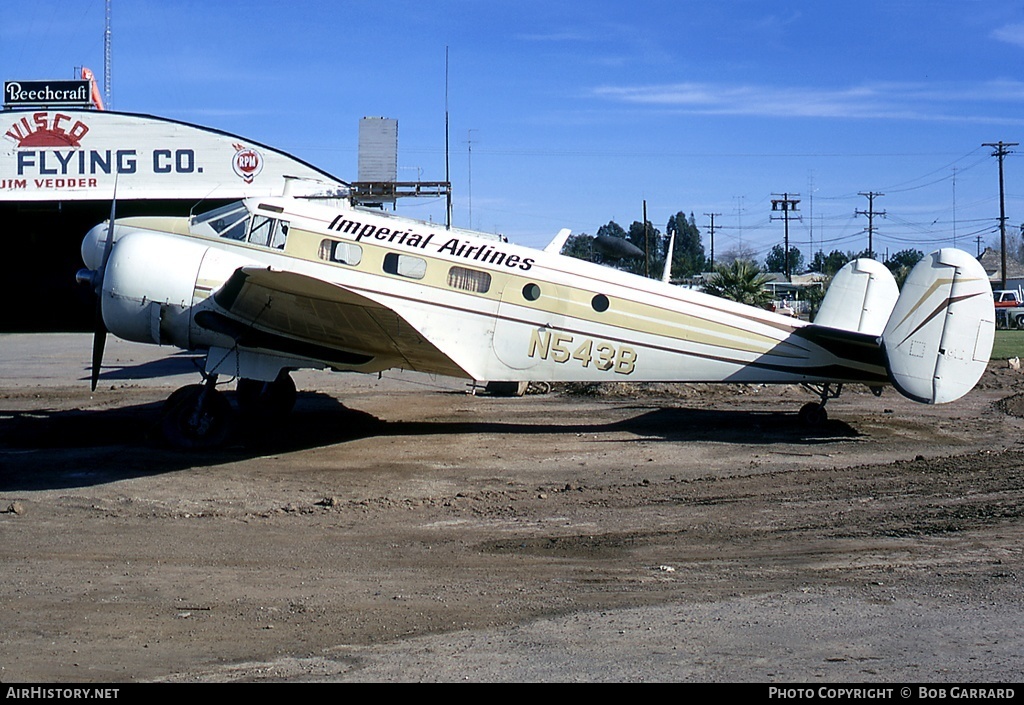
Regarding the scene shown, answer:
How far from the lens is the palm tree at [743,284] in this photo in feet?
84.5

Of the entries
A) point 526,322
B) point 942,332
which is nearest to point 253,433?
point 526,322

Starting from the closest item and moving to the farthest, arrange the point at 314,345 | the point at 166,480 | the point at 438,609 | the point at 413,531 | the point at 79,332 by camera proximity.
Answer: the point at 438,609, the point at 413,531, the point at 166,480, the point at 314,345, the point at 79,332

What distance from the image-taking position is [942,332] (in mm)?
11719

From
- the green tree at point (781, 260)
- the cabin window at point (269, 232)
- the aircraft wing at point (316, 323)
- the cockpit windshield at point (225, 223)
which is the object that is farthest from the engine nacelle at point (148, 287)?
the green tree at point (781, 260)

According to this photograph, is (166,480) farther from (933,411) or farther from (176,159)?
(176,159)

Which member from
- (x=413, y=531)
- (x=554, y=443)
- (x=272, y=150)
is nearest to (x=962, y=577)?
(x=413, y=531)

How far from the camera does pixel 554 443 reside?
12742 mm

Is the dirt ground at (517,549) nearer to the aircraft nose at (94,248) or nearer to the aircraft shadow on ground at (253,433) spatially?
the aircraft shadow on ground at (253,433)

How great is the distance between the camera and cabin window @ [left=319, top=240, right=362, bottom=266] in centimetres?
1226

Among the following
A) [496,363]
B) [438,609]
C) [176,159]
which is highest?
[176,159]

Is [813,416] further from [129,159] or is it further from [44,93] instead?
[44,93]

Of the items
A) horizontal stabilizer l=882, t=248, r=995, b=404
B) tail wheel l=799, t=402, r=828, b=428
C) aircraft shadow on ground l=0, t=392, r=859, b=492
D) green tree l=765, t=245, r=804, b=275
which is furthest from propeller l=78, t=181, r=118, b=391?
green tree l=765, t=245, r=804, b=275
